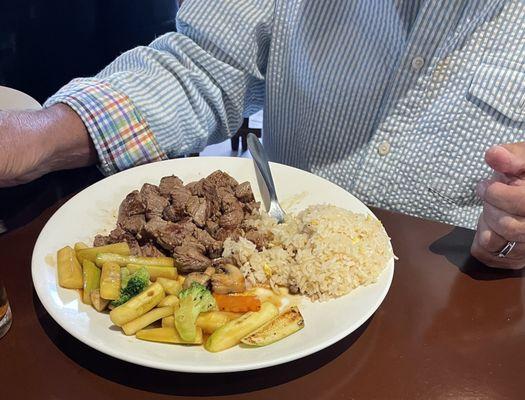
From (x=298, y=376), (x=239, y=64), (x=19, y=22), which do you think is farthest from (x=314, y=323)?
(x=19, y=22)

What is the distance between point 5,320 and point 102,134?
569 millimetres

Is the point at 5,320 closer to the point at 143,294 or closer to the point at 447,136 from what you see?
the point at 143,294

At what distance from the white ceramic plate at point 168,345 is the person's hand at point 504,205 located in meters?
0.24

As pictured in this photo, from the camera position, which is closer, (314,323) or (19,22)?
(314,323)

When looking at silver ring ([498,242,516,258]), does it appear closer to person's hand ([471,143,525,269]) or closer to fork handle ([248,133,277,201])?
person's hand ([471,143,525,269])

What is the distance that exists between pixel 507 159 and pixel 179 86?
92 cm

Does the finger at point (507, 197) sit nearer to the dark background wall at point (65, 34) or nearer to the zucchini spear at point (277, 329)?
the zucchini spear at point (277, 329)

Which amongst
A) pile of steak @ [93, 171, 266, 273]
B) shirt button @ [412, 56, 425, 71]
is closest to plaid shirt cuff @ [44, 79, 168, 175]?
pile of steak @ [93, 171, 266, 273]

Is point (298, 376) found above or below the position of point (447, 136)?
below

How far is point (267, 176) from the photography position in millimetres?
1353

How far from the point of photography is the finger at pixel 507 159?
41.1 inches

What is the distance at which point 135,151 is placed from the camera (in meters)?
1.42

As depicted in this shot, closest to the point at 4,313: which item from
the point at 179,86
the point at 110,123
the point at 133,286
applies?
the point at 133,286

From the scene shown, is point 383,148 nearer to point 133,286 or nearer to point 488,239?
point 488,239
